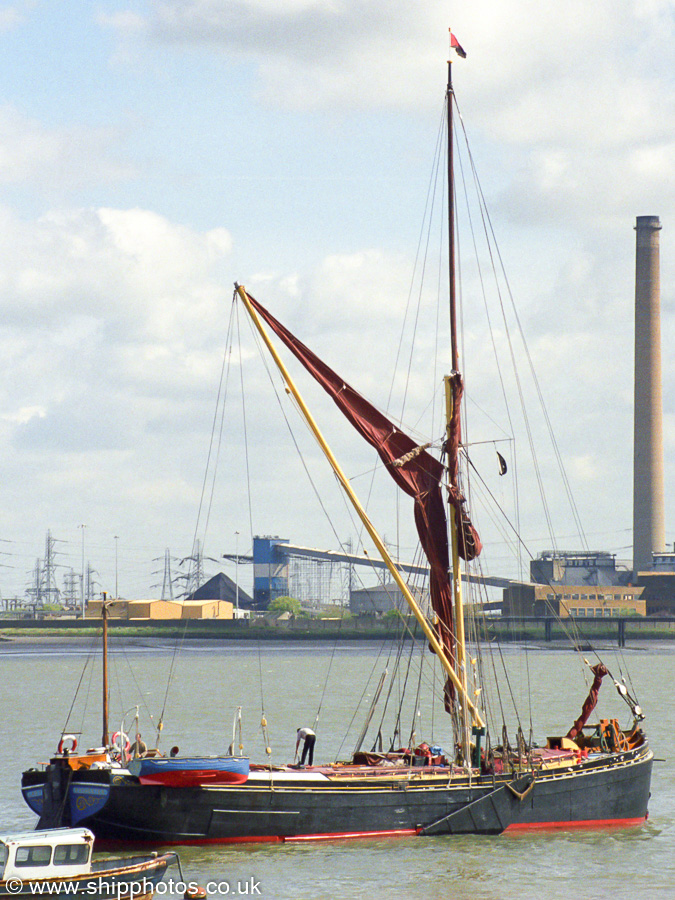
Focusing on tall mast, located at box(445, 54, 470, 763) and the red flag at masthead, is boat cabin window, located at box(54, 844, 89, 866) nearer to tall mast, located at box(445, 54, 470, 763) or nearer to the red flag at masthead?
tall mast, located at box(445, 54, 470, 763)

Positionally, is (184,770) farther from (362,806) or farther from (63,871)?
(63,871)

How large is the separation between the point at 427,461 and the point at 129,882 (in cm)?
1880

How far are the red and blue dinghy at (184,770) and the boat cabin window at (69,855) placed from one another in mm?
6241

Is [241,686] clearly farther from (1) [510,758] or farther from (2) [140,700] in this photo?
(1) [510,758]

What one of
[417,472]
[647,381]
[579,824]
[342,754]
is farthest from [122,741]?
[647,381]

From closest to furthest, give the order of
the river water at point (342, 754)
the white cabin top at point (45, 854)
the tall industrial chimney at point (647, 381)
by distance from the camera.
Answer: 1. the white cabin top at point (45, 854)
2. the river water at point (342, 754)
3. the tall industrial chimney at point (647, 381)

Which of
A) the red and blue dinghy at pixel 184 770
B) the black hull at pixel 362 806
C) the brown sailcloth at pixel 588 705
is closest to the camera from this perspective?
the red and blue dinghy at pixel 184 770

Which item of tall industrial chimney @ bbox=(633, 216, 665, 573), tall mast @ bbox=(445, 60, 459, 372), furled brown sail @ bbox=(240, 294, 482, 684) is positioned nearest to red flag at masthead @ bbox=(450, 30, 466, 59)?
tall mast @ bbox=(445, 60, 459, 372)

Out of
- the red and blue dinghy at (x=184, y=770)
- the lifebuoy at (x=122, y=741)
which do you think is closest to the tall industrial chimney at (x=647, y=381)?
the lifebuoy at (x=122, y=741)

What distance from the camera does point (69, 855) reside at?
30.2 meters

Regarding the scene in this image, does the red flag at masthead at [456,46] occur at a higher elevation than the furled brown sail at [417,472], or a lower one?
higher

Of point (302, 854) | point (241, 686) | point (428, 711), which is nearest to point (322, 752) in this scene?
point (302, 854)

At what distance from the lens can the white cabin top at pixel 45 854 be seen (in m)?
29.5

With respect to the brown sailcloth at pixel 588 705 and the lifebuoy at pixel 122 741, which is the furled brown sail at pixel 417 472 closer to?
the brown sailcloth at pixel 588 705
